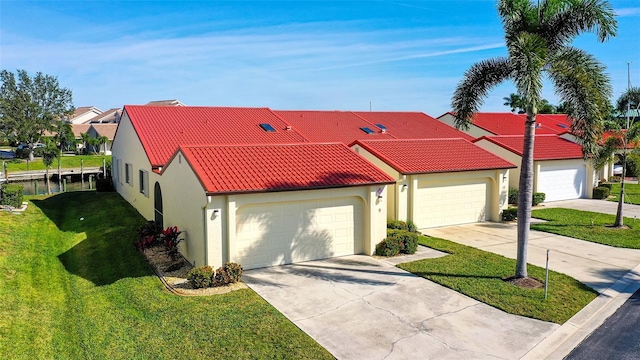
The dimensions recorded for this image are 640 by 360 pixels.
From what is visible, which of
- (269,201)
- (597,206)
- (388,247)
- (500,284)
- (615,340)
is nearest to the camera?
(615,340)

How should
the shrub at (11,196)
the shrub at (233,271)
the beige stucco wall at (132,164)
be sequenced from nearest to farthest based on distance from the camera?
1. the shrub at (233,271)
2. the beige stucco wall at (132,164)
3. the shrub at (11,196)

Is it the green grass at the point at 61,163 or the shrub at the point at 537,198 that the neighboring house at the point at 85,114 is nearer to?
the green grass at the point at 61,163

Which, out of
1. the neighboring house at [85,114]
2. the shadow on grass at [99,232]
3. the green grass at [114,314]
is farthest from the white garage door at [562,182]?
the neighboring house at [85,114]

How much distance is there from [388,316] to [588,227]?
15.4m

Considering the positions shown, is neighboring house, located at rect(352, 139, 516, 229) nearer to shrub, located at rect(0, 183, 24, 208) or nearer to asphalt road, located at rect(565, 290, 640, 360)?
asphalt road, located at rect(565, 290, 640, 360)

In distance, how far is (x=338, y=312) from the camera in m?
11.6

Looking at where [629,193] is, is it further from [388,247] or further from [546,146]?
[388,247]

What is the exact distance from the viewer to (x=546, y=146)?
30469 millimetres

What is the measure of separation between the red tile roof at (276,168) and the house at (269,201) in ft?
0.11

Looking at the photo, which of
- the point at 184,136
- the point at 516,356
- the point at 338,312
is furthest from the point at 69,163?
the point at 516,356

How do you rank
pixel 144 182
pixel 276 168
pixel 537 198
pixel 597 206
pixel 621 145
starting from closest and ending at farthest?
pixel 276 168 < pixel 144 182 < pixel 621 145 < pixel 537 198 < pixel 597 206

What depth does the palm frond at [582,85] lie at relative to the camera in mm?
13227

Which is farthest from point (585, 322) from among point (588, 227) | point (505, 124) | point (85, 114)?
point (85, 114)

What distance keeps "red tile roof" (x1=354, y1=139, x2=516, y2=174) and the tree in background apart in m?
54.4
